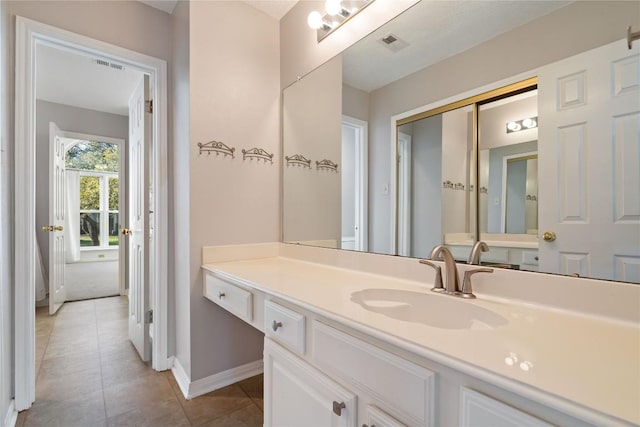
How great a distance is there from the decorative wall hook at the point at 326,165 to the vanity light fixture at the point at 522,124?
35.8 inches

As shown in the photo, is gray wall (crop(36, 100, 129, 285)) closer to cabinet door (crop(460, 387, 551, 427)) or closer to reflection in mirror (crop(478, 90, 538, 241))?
reflection in mirror (crop(478, 90, 538, 241))

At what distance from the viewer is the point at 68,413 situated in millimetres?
1575

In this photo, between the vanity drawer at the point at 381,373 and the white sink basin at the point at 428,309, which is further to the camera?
the white sink basin at the point at 428,309

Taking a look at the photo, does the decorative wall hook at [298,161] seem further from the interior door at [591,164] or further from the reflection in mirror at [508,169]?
the interior door at [591,164]

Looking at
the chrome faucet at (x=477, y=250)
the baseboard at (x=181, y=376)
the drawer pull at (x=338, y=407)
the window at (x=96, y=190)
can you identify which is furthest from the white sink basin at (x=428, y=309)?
the window at (x=96, y=190)

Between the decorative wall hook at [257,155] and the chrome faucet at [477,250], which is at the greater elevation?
the decorative wall hook at [257,155]

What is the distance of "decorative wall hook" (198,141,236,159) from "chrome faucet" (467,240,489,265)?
1428 mm

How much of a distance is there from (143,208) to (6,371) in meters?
1.10

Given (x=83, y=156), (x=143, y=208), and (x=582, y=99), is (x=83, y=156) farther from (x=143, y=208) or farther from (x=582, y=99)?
(x=582, y=99)

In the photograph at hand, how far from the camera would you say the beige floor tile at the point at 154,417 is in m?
1.50

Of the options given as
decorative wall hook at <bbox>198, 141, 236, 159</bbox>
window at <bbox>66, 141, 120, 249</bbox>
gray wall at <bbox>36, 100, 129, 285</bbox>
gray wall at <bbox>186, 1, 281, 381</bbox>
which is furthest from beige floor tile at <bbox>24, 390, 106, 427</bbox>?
window at <bbox>66, 141, 120, 249</bbox>

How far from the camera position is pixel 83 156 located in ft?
19.2

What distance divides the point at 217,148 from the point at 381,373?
5.01 ft

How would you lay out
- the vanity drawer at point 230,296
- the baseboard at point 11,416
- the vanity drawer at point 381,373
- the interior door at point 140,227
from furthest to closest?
the interior door at point 140,227
the baseboard at point 11,416
the vanity drawer at point 230,296
the vanity drawer at point 381,373
